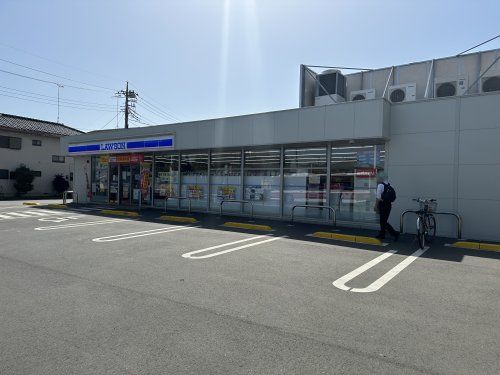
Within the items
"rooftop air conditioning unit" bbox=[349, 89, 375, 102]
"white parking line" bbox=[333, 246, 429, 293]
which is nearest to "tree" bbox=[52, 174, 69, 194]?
"rooftop air conditioning unit" bbox=[349, 89, 375, 102]

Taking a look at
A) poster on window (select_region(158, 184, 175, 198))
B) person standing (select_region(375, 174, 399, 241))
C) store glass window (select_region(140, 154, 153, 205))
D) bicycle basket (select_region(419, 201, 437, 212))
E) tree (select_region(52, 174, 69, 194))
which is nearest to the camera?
bicycle basket (select_region(419, 201, 437, 212))

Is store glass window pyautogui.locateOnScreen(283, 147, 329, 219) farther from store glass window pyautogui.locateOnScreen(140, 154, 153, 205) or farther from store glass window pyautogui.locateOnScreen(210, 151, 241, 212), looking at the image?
store glass window pyautogui.locateOnScreen(140, 154, 153, 205)

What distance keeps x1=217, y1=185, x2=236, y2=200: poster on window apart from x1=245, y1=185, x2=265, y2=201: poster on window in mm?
649

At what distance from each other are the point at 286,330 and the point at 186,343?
1.03 metres

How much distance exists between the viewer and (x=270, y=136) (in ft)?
42.6

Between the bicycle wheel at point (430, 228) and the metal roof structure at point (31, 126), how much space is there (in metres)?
30.1

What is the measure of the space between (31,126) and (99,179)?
47.2ft

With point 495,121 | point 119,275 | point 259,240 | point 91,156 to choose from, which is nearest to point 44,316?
point 119,275

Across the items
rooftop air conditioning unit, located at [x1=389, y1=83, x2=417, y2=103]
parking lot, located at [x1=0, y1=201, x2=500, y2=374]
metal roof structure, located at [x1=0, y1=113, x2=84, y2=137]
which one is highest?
metal roof structure, located at [x1=0, y1=113, x2=84, y2=137]

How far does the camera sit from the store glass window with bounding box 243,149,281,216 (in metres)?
13.9

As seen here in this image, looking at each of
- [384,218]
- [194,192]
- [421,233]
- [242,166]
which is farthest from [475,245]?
[194,192]

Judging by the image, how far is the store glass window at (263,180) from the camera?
546 inches

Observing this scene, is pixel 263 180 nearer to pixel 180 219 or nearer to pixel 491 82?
pixel 180 219

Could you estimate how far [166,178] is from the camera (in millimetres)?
17516
